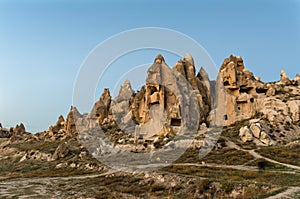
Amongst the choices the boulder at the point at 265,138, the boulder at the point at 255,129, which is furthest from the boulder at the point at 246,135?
the boulder at the point at 265,138

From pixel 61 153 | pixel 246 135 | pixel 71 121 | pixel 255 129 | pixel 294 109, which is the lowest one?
pixel 61 153

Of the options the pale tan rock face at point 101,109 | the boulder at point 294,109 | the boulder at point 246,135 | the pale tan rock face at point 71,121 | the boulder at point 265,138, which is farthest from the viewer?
the pale tan rock face at point 101,109

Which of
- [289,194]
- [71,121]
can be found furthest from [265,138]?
[71,121]

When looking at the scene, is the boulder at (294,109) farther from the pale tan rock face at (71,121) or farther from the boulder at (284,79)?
the pale tan rock face at (71,121)

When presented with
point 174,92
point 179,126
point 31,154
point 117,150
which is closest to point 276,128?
point 179,126

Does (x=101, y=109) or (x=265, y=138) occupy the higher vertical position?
(x=101, y=109)

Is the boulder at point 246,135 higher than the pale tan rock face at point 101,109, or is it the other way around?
the pale tan rock face at point 101,109

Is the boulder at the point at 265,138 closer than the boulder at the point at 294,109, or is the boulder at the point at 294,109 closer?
the boulder at the point at 265,138

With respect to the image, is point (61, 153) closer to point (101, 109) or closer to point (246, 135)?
point (101, 109)

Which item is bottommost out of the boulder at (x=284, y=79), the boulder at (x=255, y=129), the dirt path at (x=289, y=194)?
the dirt path at (x=289, y=194)

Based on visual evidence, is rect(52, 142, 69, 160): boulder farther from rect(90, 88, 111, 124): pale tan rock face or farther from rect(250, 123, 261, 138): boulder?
rect(250, 123, 261, 138): boulder

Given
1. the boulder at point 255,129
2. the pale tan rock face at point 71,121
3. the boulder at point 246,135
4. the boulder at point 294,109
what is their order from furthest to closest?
the pale tan rock face at point 71,121, the boulder at point 294,109, the boulder at point 255,129, the boulder at point 246,135

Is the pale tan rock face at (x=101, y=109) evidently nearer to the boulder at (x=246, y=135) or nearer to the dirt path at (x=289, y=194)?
the boulder at (x=246, y=135)

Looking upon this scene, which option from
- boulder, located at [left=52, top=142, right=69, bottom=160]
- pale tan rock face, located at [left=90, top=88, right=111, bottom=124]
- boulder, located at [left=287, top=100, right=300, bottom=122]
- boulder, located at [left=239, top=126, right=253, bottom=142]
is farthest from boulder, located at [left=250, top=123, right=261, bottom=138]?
pale tan rock face, located at [left=90, top=88, right=111, bottom=124]
